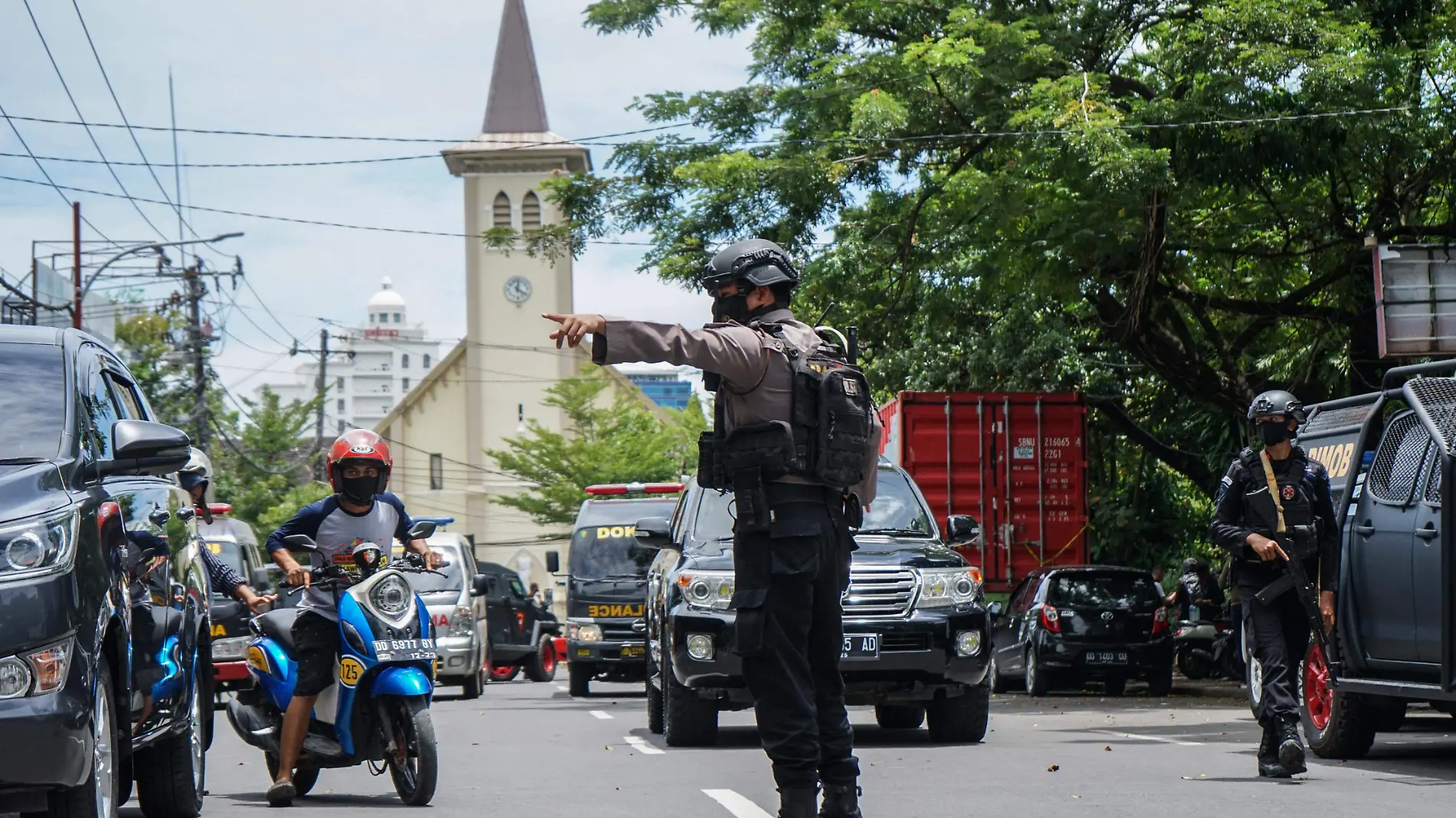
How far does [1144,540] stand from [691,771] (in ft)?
74.5

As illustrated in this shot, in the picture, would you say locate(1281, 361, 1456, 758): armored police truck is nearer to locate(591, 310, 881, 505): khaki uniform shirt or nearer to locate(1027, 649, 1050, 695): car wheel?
locate(591, 310, 881, 505): khaki uniform shirt

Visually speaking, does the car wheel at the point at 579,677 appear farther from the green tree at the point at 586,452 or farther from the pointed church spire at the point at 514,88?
the pointed church spire at the point at 514,88

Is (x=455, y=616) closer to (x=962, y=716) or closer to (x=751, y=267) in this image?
(x=962, y=716)

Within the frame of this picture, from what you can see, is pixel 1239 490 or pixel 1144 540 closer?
pixel 1239 490

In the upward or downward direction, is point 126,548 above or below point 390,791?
above

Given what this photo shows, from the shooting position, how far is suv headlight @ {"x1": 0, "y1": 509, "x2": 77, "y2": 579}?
5586 millimetres

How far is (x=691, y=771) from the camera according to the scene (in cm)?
1015

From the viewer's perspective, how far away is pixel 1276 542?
387 inches

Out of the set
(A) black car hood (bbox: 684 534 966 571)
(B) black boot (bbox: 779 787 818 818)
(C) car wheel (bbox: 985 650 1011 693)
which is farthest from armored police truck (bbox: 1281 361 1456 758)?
(C) car wheel (bbox: 985 650 1011 693)

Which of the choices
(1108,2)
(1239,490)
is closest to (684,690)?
(1239,490)

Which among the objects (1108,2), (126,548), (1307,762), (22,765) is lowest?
(1307,762)

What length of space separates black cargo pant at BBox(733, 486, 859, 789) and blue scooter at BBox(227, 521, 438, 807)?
271 centimetres

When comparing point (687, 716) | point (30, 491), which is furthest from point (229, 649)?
point (30, 491)

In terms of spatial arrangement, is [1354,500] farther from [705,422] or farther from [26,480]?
[705,422]
